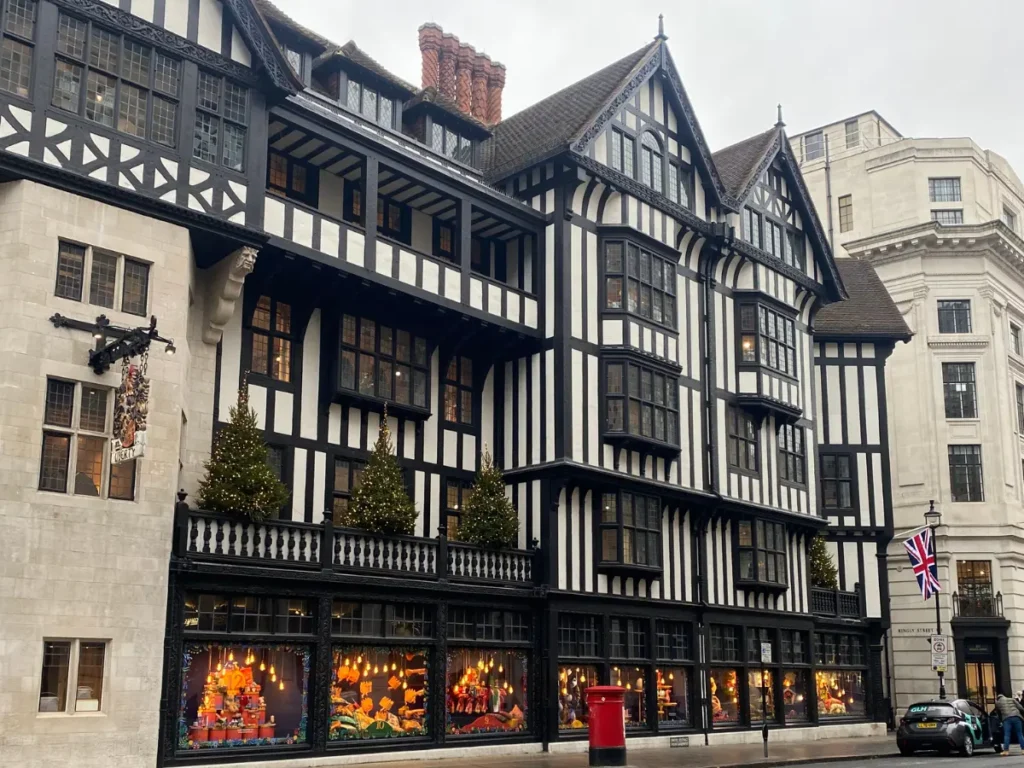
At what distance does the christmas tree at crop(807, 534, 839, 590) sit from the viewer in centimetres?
3688

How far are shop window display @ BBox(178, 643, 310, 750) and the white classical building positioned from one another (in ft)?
97.6

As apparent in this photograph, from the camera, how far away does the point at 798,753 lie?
2733 cm

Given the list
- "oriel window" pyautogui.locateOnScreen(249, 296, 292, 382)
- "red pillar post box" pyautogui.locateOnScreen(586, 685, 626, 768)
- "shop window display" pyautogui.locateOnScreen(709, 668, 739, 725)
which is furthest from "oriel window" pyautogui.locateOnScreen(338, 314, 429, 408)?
→ "shop window display" pyautogui.locateOnScreen(709, 668, 739, 725)

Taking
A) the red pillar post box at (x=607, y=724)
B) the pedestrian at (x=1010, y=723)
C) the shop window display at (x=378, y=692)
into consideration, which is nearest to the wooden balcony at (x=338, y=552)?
the shop window display at (x=378, y=692)

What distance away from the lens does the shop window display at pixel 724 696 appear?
31703mm

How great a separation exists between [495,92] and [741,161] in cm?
850

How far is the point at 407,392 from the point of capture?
1078 inches

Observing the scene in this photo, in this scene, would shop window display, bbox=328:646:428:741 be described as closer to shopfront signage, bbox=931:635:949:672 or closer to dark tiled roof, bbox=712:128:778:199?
shopfront signage, bbox=931:635:949:672

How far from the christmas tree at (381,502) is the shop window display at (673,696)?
933 cm

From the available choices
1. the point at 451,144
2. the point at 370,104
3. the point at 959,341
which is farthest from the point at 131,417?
the point at 959,341

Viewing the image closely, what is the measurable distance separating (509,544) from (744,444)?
10.1m

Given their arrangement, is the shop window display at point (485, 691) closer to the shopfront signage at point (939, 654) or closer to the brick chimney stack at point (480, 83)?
the shopfront signage at point (939, 654)

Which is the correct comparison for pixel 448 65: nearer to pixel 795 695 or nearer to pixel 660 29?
pixel 660 29

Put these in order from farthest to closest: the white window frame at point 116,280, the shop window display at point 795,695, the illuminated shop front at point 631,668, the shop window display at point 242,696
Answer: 1. the shop window display at point 795,695
2. the illuminated shop front at point 631,668
3. the shop window display at point 242,696
4. the white window frame at point 116,280
